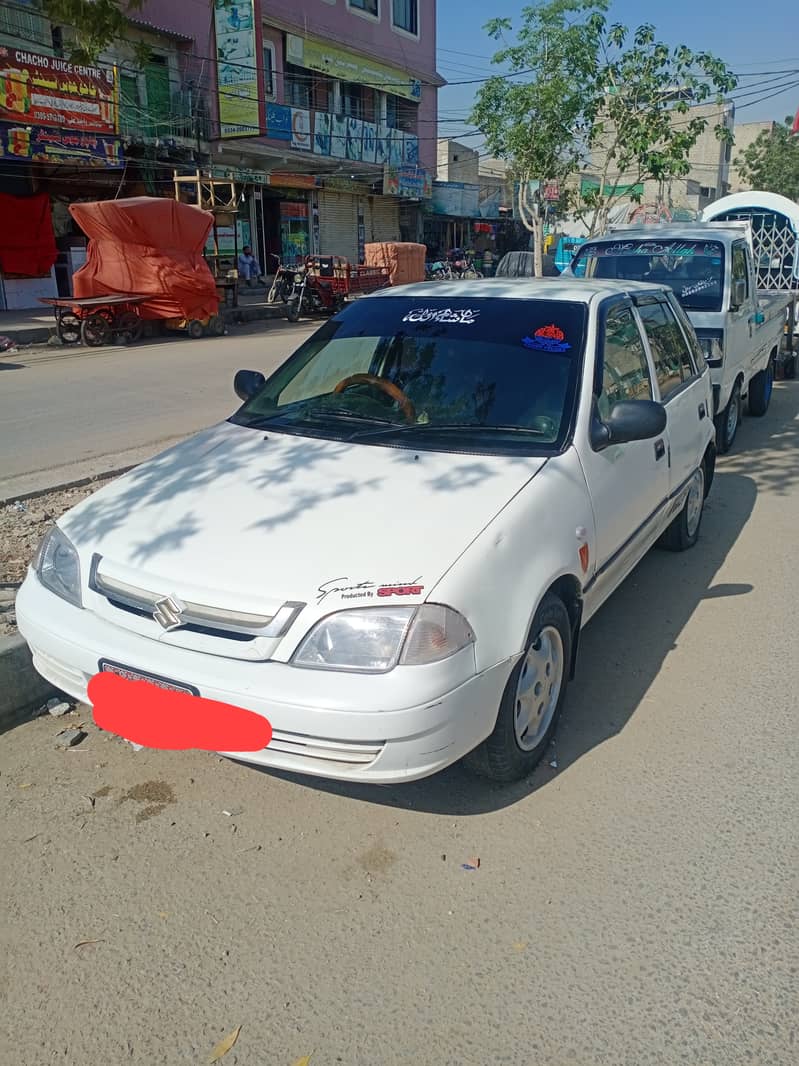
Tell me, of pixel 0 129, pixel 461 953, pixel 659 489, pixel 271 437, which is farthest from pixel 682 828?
pixel 0 129

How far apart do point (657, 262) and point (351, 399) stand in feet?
20.6

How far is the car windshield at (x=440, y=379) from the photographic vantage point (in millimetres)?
3682

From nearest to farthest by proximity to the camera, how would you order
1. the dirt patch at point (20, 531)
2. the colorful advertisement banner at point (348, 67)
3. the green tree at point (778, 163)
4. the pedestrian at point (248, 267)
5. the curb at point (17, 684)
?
1. the curb at point (17, 684)
2. the dirt patch at point (20, 531)
3. the pedestrian at point (248, 267)
4. the colorful advertisement banner at point (348, 67)
5. the green tree at point (778, 163)

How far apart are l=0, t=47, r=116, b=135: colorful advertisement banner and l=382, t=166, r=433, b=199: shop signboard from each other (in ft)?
45.2

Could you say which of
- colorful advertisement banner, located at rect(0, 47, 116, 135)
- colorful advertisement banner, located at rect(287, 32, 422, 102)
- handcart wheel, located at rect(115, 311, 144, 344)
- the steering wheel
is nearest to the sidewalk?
handcart wheel, located at rect(115, 311, 144, 344)

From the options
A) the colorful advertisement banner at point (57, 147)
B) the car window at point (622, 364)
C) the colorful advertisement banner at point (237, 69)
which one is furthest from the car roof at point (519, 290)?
the colorful advertisement banner at point (237, 69)

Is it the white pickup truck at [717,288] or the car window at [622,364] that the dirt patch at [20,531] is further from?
the white pickup truck at [717,288]

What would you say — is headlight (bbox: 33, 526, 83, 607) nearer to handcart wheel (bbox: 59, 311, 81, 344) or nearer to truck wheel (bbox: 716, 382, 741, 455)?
truck wheel (bbox: 716, 382, 741, 455)

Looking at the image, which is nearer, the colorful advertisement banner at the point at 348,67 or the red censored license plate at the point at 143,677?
the red censored license plate at the point at 143,677

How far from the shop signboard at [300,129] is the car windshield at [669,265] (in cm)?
2087

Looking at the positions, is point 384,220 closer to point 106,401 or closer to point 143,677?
point 106,401

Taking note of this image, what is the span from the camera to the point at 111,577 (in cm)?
302

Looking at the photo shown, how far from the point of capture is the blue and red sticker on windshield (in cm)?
387

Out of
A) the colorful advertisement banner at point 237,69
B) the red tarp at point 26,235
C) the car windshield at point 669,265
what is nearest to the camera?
the car windshield at point 669,265
